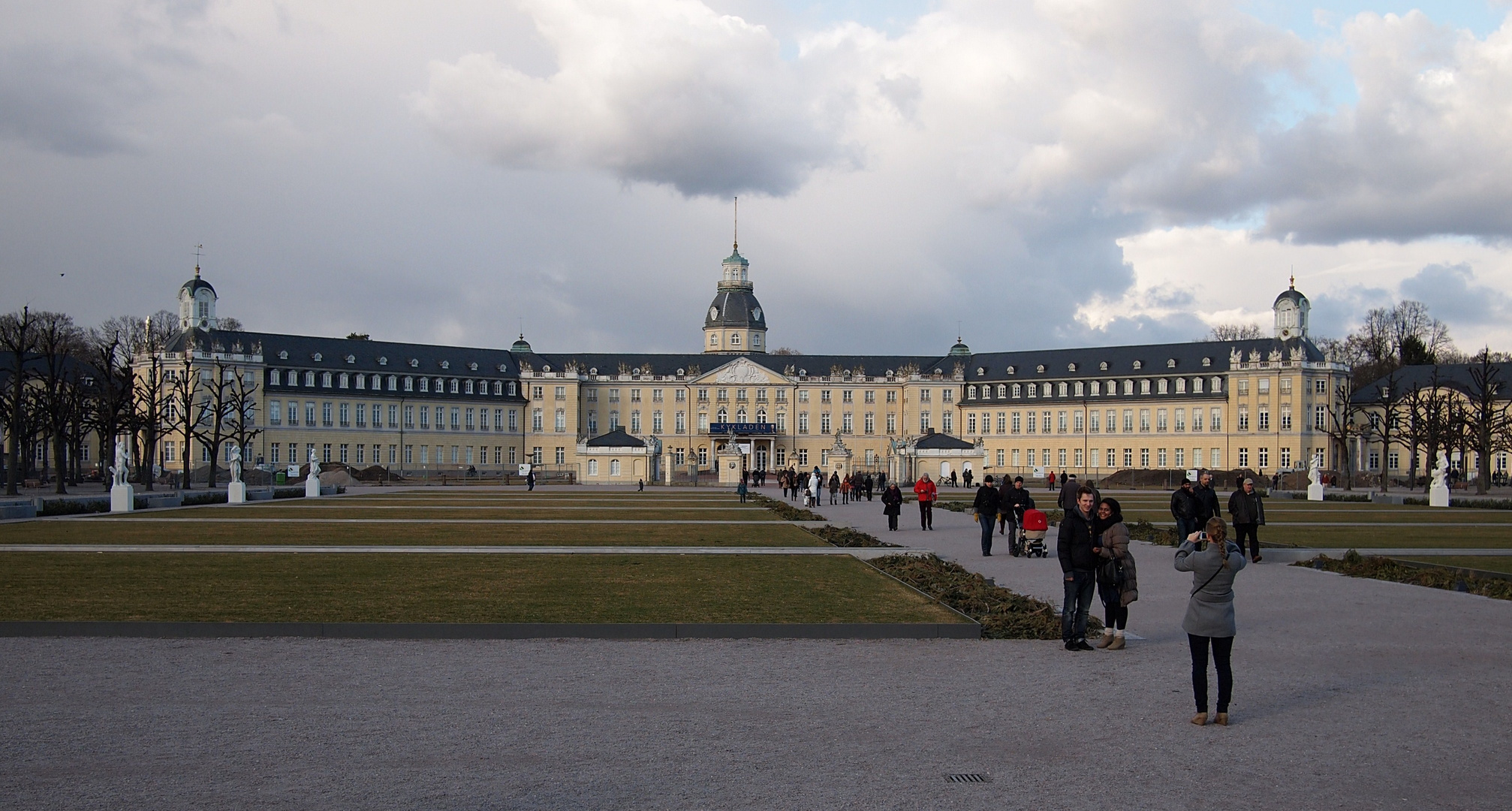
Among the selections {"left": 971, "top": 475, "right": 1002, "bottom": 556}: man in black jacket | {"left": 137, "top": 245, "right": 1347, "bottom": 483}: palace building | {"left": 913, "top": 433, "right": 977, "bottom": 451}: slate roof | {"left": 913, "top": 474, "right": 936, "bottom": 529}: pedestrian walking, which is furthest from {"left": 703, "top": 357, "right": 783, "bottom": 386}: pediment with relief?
{"left": 971, "top": 475, "right": 1002, "bottom": 556}: man in black jacket

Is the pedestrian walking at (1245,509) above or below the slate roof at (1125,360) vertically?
below

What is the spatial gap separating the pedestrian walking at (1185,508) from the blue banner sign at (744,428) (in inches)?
4008

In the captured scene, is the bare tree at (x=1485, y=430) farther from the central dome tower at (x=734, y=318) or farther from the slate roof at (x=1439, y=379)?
the central dome tower at (x=734, y=318)

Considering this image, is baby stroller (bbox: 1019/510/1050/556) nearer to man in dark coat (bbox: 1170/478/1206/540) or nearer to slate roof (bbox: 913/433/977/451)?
man in dark coat (bbox: 1170/478/1206/540)

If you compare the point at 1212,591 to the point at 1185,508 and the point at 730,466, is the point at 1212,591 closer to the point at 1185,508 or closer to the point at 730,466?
the point at 1185,508

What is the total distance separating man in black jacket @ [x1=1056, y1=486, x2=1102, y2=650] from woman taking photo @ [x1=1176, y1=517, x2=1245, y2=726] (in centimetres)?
317

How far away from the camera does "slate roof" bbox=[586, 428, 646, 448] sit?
97562mm

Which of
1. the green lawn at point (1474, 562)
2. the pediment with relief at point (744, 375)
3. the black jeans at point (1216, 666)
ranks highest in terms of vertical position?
the pediment with relief at point (744, 375)

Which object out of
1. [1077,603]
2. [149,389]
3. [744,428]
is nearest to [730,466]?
[744,428]

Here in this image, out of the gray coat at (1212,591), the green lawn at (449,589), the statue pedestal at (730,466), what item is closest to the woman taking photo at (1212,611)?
the gray coat at (1212,591)

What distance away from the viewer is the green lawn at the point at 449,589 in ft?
54.9

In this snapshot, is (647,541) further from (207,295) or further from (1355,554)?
(207,295)

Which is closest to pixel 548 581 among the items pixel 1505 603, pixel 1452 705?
pixel 1452 705

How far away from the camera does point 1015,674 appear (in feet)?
43.6
